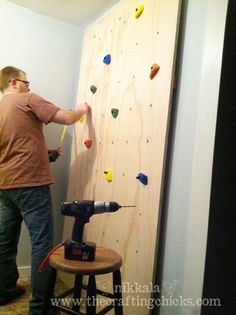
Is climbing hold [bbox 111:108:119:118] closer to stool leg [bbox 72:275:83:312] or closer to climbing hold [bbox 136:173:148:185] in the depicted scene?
climbing hold [bbox 136:173:148:185]

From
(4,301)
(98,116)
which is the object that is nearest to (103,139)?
(98,116)

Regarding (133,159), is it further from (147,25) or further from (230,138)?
(147,25)

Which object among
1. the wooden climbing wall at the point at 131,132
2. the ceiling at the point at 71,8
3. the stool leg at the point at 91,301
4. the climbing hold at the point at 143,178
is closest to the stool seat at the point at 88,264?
the stool leg at the point at 91,301

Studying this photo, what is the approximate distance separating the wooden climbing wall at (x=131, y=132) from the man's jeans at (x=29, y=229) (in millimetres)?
315

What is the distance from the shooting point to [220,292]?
3.80 ft

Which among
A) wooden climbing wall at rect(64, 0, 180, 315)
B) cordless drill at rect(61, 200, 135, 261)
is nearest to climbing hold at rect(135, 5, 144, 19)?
wooden climbing wall at rect(64, 0, 180, 315)

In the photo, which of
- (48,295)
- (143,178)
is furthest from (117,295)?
(143,178)

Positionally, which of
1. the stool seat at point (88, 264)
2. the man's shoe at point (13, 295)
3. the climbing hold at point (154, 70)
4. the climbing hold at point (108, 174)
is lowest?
the man's shoe at point (13, 295)

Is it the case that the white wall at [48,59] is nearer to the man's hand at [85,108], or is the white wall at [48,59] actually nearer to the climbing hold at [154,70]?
the man's hand at [85,108]

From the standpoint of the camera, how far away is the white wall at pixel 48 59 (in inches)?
81.6

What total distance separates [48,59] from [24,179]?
3.52 feet

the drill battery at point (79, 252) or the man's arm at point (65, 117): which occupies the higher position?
the man's arm at point (65, 117)

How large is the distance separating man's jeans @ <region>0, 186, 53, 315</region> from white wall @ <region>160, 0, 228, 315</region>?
64 cm

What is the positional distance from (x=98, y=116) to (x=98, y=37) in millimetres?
573
